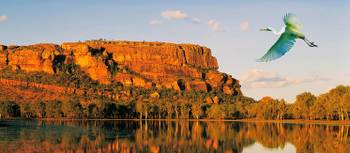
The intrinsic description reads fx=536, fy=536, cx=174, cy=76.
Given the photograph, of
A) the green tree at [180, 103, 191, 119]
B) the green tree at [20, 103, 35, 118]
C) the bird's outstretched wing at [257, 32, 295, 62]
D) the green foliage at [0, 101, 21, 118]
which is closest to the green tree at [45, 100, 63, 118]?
the green tree at [20, 103, 35, 118]

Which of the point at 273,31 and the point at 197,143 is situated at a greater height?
the point at 273,31

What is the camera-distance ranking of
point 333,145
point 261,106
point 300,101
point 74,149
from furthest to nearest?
1. point 261,106
2. point 300,101
3. point 333,145
4. point 74,149

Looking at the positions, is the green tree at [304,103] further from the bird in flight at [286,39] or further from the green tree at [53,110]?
the bird in flight at [286,39]

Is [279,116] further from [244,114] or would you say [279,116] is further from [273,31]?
[273,31]

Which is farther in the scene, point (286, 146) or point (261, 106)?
point (261, 106)

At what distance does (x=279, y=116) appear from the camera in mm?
167875

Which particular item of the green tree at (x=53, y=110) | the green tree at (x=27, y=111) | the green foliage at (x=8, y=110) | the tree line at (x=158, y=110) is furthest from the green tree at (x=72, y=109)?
the green foliage at (x=8, y=110)

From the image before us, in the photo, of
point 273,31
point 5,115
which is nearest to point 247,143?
point 273,31

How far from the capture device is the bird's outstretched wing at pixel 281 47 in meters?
11.5

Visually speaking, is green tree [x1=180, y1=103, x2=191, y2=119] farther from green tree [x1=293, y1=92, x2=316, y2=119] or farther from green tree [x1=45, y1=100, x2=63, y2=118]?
green tree [x1=293, y1=92, x2=316, y2=119]

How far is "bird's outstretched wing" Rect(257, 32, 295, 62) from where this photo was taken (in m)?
11.5

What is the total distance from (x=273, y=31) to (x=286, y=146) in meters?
49.1

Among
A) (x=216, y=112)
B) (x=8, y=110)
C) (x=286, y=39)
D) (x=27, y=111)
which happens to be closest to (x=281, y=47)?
(x=286, y=39)

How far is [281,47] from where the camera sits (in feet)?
38.6
